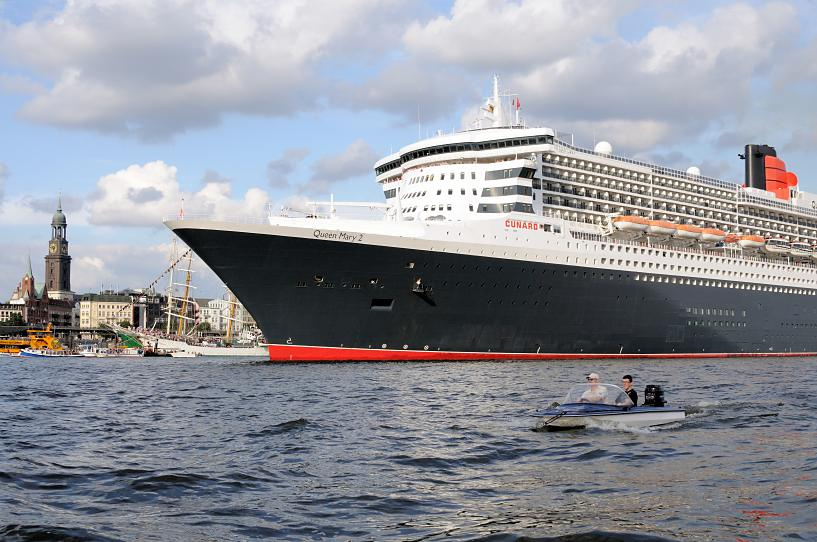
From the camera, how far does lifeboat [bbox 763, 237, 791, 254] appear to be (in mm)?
56812

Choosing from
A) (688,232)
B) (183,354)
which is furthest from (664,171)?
(183,354)

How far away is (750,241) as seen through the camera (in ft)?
180

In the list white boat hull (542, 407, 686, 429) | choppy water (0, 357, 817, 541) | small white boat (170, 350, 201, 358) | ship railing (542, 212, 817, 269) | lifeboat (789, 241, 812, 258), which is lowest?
small white boat (170, 350, 201, 358)

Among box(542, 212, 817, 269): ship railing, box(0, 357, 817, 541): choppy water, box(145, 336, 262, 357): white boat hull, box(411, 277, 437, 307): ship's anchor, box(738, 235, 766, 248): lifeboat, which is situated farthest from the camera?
box(145, 336, 262, 357): white boat hull

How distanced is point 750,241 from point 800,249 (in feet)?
30.1

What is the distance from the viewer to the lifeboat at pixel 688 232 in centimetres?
4894

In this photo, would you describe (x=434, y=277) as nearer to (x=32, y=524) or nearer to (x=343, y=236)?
(x=343, y=236)

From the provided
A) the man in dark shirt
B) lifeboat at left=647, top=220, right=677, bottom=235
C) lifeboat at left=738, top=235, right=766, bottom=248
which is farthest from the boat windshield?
lifeboat at left=738, top=235, right=766, bottom=248

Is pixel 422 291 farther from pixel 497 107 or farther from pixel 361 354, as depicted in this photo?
pixel 497 107

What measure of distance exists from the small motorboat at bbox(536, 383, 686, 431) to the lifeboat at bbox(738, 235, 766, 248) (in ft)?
131

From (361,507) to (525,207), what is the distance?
33.0 metres

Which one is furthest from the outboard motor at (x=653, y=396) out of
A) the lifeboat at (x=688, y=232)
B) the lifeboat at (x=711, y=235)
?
the lifeboat at (x=711, y=235)

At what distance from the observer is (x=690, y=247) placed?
2005 inches

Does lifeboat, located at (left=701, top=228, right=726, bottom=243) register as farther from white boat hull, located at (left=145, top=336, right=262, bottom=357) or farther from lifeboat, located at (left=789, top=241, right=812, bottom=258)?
white boat hull, located at (left=145, top=336, right=262, bottom=357)
